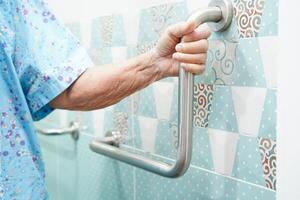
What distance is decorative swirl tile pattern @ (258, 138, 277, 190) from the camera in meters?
0.56

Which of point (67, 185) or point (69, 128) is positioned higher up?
point (69, 128)

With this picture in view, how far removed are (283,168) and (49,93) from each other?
407mm

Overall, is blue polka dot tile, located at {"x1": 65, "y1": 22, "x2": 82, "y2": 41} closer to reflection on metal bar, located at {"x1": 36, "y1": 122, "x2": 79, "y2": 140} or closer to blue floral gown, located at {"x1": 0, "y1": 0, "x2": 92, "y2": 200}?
reflection on metal bar, located at {"x1": 36, "y1": 122, "x2": 79, "y2": 140}

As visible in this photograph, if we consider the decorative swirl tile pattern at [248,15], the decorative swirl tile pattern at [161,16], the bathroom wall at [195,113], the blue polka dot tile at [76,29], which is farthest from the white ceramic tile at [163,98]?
the blue polka dot tile at [76,29]

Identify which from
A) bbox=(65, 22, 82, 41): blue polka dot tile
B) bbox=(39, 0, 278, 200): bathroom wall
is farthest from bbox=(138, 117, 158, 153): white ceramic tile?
bbox=(65, 22, 82, 41): blue polka dot tile

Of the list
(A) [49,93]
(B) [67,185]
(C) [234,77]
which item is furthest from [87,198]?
(C) [234,77]

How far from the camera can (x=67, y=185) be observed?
3.94 ft

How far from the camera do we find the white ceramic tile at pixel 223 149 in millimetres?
624

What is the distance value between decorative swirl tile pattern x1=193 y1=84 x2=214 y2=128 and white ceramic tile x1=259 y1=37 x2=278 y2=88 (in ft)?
0.38

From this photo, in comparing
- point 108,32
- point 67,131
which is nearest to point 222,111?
point 108,32

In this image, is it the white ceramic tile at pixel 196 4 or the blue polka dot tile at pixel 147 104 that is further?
the blue polka dot tile at pixel 147 104

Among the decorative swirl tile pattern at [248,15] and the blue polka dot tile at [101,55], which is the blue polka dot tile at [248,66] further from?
the blue polka dot tile at [101,55]

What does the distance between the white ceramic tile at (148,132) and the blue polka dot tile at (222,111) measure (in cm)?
18

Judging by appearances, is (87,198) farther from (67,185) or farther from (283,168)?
(283,168)
